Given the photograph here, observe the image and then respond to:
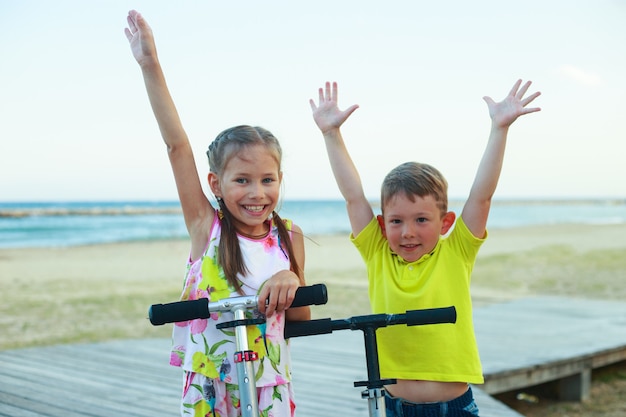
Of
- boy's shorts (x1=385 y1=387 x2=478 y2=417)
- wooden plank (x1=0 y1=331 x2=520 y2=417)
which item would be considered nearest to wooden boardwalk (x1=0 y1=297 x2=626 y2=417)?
wooden plank (x1=0 y1=331 x2=520 y2=417)

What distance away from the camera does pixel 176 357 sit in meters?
2.62

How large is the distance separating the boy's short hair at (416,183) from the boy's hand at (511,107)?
1.05 ft

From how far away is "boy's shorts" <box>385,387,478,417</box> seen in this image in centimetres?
279

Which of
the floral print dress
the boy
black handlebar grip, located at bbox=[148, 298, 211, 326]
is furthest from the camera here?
the boy

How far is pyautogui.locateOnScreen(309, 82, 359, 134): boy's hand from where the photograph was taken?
3.05 metres

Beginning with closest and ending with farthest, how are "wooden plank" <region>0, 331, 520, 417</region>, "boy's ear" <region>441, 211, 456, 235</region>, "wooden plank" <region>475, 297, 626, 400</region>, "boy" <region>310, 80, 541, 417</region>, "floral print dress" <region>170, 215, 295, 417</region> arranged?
1. "floral print dress" <region>170, 215, 295, 417</region>
2. "boy" <region>310, 80, 541, 417</region>
3. "boy's ear" <region>441, 211, 456, 235</region>
4. "wooden plank" <region>0, 331, 520, 417</region>
5. "wooden plank" <region>475, 297, 626, 400</region>

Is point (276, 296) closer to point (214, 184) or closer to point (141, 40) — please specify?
point (214, 184)

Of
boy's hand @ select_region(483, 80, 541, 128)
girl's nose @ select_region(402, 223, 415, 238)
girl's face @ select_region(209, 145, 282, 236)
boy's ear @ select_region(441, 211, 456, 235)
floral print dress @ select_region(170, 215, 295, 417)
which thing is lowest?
floral print dress @ select_region(170, 215, 295, 417)

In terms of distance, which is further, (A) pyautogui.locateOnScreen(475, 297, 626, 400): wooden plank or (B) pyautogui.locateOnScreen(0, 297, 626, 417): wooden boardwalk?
(A) pyautogui.locateOnScreen(475, 297, 626, 400): wooden plank

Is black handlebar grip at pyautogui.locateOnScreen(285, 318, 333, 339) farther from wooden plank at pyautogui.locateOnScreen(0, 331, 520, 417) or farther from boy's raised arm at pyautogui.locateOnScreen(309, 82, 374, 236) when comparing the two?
wooden plank at pyautogui.locateOnScreen(0, 331, 520, 417)

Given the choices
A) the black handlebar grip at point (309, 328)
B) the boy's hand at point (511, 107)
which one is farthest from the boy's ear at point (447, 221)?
the black handlebar grip at point (309, 328)

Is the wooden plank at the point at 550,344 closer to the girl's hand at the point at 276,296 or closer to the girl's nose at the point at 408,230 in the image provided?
the girl's nose at the point at 408,230

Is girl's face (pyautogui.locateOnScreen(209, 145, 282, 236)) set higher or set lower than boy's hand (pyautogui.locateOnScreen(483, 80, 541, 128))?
lower

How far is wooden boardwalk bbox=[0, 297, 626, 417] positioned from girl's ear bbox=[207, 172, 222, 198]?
251 centimetres
